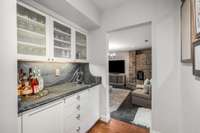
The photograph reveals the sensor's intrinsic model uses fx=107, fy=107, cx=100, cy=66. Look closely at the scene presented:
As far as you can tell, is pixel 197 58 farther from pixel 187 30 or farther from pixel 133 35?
pixel 133 35

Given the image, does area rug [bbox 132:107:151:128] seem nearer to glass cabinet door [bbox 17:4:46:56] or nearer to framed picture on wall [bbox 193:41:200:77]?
framed picture on wall [bbox 193:41:200:77]

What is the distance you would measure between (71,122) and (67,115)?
16 cm

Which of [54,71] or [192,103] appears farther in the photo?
Answer: [54,71]

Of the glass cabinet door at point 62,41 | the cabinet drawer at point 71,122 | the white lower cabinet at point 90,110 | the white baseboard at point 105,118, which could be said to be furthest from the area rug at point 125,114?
the glass cabinet door at point 62,41

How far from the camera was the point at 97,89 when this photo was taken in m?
2.36

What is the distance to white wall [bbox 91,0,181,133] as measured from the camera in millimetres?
1690

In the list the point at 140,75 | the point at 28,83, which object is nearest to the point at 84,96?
the point at 28,83

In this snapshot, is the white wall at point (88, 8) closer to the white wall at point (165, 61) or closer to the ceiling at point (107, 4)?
the ceiling at point (107, 4)

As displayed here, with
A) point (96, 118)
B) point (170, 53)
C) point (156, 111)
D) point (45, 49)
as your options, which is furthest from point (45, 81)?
point (170, 53)

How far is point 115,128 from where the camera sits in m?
2.17

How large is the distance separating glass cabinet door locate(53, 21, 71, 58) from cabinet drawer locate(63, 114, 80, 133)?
98 centimetres

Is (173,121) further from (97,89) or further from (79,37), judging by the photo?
(79,37)

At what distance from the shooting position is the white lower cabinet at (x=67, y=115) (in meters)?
1.05

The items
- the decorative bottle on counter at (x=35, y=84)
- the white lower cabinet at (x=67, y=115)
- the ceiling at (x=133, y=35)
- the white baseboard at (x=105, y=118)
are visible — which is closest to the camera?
the white lower cabinet at (x=67, y=115)
